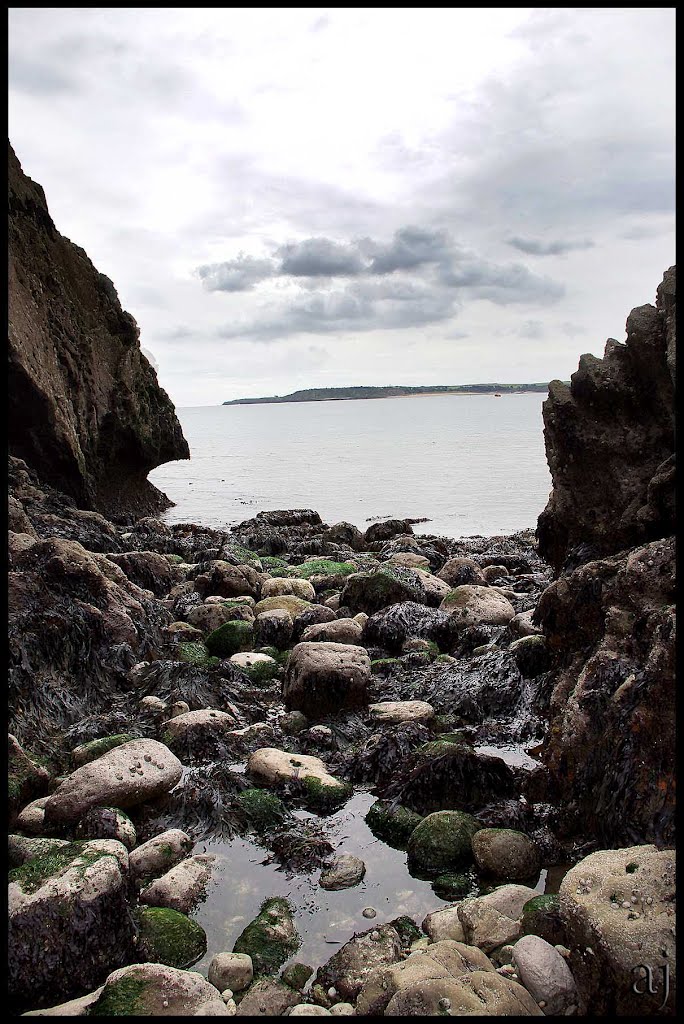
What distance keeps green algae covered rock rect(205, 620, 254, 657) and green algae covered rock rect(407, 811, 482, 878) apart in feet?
15.7

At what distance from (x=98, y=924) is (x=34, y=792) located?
2.05 m

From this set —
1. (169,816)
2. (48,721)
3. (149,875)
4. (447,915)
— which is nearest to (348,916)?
(447,915)

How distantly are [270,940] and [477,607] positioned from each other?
22.9 ft

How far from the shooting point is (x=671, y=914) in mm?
3305

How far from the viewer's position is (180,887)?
15.6 ft

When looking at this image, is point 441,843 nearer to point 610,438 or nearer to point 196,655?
point 196,655

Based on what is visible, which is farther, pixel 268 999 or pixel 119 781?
pixel 119 781

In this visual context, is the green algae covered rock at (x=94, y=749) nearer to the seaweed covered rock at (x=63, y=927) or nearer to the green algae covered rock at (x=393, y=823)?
the seaweed covered rock at (x=63, y=927)

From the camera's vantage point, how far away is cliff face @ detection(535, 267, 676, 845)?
4562 mm

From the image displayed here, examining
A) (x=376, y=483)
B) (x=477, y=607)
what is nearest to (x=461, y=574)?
(x=477, y=607)

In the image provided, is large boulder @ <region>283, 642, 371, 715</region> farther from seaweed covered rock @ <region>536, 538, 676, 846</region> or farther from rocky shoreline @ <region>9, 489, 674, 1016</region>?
seaweed covered rock @ <region>536, 538, 676, 846</region>

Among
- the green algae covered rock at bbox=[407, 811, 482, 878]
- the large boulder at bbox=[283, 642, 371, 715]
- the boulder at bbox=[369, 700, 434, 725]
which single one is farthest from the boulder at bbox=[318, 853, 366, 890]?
the large boulder at bbox=[283, 642, 371, 715]

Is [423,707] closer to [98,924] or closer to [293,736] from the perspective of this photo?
[293,736]

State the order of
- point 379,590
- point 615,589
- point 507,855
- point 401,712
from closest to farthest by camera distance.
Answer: point 507,855 → point 615,589 → point 401,712 → point 379,590
